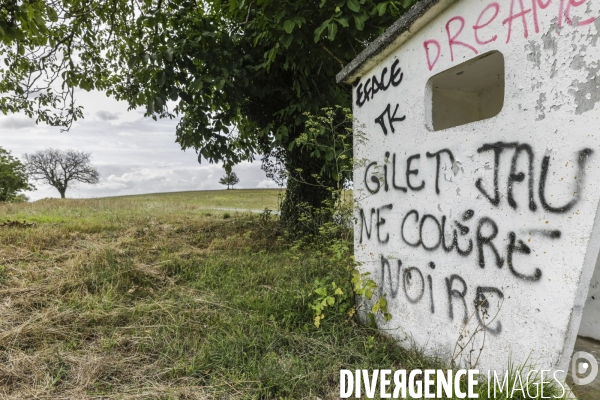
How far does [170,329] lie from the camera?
304 centimetres

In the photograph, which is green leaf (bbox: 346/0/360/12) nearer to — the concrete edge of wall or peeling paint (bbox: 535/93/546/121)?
the concrete edge of wall

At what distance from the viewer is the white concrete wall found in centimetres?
167

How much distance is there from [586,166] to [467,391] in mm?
1400

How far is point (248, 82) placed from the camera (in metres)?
5.29

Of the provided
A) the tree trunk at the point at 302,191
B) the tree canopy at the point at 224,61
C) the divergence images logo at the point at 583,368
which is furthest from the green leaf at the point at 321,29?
the divergence images logo at the point at 583,368

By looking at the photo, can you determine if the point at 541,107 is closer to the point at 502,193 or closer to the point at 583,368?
the point at 502,193

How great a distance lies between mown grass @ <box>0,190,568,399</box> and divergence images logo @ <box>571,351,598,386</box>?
2.84 ft

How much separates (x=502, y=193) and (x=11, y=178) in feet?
127

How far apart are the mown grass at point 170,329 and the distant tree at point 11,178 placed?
31.4m

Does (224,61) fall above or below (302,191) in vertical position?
above

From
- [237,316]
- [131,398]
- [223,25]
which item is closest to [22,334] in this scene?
[131,398]

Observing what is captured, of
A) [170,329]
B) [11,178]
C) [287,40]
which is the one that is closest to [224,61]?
[287,40]

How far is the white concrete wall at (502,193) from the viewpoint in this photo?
5.48 feet

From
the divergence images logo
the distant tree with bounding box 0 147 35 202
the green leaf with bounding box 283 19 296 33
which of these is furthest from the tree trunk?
the distant tree with bounding box 0 147 35 202
